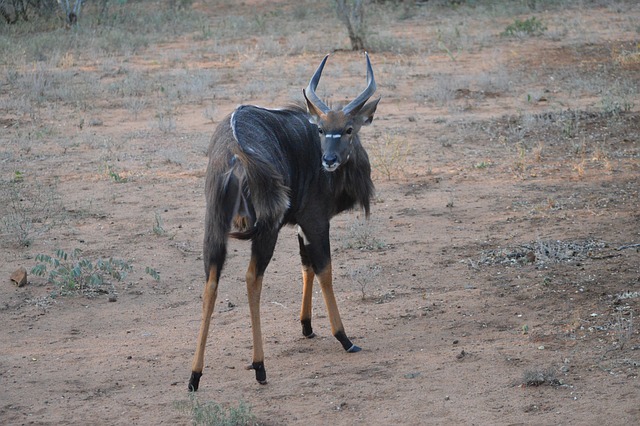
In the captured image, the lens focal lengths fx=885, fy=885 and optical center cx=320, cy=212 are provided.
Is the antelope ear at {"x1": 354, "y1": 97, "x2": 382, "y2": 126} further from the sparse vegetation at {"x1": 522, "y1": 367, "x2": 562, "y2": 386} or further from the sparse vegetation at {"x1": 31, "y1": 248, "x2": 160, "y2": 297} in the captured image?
the sparse vegetation at {"x1": 31, "y1": 248, "x2": 160, "y2": 297}

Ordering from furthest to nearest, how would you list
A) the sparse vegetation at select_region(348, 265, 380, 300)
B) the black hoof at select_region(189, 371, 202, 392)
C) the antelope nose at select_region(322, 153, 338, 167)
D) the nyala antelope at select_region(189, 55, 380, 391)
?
the sparse vegetation at select_region(348, 265, 380, 300) < the antelope nose at select_region(322, 153, 338, 167) < the black hoof at select_region(189, 371, 202, 392) < the nyala antelope at select_region(189, 55, 380, 391)

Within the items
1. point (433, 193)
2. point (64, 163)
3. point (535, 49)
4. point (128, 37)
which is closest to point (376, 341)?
point (433, 193)

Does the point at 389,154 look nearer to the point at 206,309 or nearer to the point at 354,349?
the point at 354,349

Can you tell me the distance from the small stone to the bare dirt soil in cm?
6

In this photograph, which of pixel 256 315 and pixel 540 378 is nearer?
pixel 540 378

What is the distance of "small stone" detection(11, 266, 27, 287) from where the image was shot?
7508 mm

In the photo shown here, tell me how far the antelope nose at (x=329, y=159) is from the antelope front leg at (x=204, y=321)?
3.56ft

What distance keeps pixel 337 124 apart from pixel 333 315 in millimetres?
1363

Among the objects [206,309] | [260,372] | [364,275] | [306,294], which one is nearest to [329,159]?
[306,294]

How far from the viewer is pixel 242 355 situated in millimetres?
A: 6305

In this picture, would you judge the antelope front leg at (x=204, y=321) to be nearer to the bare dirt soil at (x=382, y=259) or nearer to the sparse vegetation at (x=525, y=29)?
the bare dirt soil at (x=382, y=259)

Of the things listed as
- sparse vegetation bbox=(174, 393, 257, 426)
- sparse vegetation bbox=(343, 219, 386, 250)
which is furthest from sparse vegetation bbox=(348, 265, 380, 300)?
sparse vegetation bbox=(174, 393, 257, 426)

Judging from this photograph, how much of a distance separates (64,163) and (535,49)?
11.0 meters

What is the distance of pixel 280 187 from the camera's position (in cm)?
554
